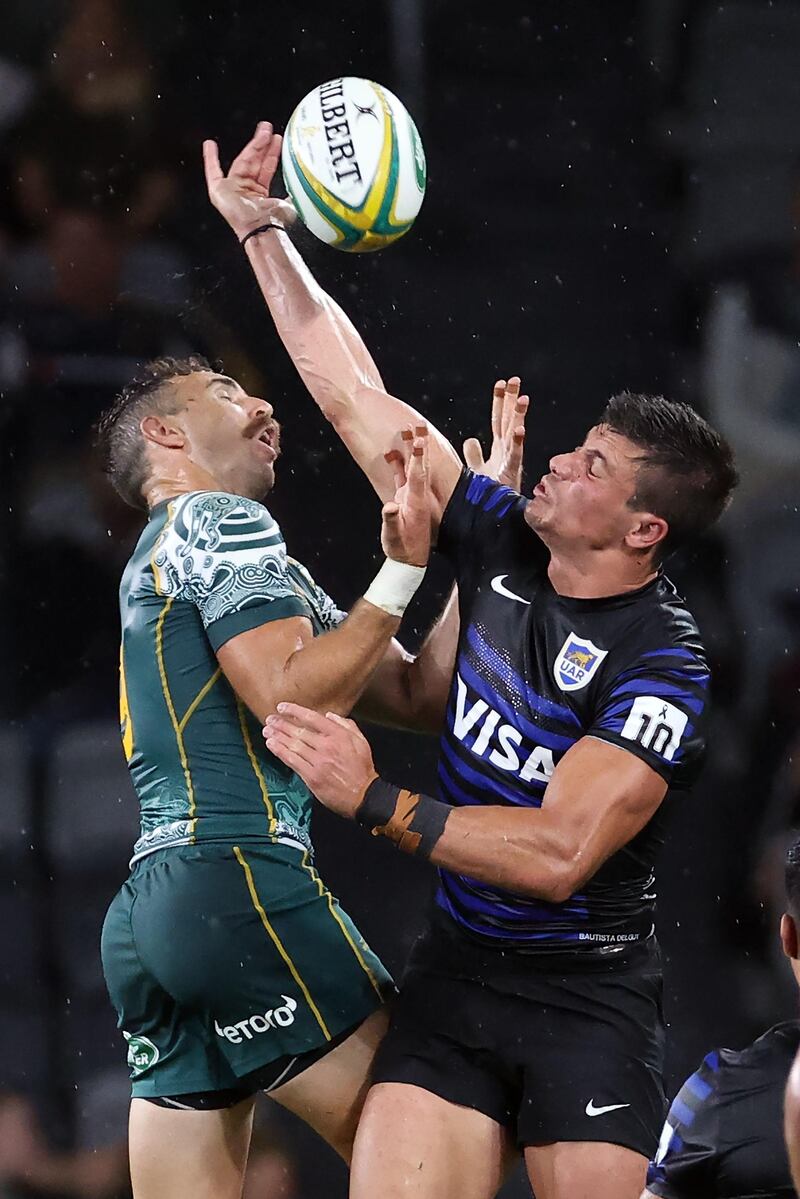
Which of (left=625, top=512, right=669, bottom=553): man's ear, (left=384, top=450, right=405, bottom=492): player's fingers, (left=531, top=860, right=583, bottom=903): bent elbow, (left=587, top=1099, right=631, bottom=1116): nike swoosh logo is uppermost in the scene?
(left=384, top=450, right=405, bottom=492): player's fingers

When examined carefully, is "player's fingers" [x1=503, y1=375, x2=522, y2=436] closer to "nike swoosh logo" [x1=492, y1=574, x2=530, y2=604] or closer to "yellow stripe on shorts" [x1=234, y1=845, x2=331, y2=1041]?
"nike swoosh logo" [x1=492, y1=574, x2=530, y2=604]

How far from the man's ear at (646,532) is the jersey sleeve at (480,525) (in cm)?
21

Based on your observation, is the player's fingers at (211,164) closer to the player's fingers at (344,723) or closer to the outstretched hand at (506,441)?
the outstretched hand at (506,441)

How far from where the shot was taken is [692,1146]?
202 cm

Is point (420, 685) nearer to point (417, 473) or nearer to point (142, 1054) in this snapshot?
point (417, 473)

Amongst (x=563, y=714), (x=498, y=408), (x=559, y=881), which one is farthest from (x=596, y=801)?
(x=498, y=408)

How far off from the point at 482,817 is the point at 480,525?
712 mm

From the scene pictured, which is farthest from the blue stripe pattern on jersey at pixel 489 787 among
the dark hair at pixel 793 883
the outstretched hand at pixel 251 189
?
the outstretched hand at pixel 251 189

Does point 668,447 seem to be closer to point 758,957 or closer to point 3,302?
point 758,957

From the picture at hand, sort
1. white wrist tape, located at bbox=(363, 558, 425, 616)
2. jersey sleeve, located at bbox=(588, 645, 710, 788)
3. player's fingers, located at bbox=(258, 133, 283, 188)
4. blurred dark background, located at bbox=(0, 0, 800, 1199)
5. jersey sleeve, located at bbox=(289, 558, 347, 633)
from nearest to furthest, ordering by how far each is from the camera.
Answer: jersey sleeve, located at bbox=(588, 645, 710, 788), white wrist tape, located at bbox=(363, 558, 425, 616), jersey sleeve, located at bbox=(289, 558, 347, 633), player's fingers, located at bbox=(258, 133, 283, 188), blurred dark background, located at bbox=(0, 0, 800, 1199)

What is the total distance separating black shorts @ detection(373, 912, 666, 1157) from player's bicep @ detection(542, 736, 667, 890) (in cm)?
31

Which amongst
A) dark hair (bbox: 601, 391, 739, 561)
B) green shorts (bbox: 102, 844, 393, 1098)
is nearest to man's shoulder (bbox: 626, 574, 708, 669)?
dark hair (bbox: 601, 391, 739, 561)

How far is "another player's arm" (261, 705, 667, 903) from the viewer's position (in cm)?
272

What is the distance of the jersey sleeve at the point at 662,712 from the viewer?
2826mm
